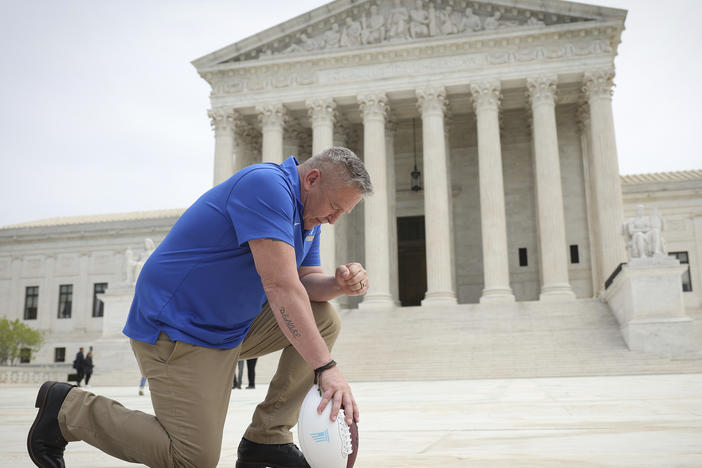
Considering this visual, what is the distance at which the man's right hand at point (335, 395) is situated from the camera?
3.24 metres

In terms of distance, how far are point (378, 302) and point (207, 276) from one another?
30333 millimetres

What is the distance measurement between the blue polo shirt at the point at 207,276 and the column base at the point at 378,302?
98.0 ft

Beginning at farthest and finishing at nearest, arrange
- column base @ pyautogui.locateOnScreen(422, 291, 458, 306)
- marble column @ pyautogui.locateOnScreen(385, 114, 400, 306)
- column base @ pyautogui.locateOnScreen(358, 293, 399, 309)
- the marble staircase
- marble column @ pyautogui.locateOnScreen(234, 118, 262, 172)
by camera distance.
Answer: marble column @ pyautogui.locateOnScreen(234, 118, 262, 172) < marble column @ pyautogui.locateOnScreen(385, 114, 400, 306) < column base @ pyautogui.locateOnScreen(358, 293, 399, 309) < column base @ pyautogui.locateOnScreen(422, 291, 458, 306) < the marble staircase

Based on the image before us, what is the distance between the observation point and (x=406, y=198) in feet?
137

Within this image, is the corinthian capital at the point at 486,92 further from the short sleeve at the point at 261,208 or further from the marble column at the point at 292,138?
the short sleeve at the point at 261,208

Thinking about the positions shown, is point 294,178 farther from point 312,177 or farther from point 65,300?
point 65,300

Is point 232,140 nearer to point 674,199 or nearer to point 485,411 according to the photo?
point 674,199

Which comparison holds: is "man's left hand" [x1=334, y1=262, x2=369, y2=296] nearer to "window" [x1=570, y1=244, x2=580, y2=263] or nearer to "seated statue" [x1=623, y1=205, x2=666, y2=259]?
"seated statue" [x1=623, y1=205, x2=666, y2=259]

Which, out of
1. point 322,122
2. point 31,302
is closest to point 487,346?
point 322,122

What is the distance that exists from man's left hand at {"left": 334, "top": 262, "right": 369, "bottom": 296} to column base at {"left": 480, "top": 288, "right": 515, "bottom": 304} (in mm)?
29087

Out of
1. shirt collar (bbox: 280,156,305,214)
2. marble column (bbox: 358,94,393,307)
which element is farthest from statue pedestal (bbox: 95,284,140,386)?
shirt collar (bbox: 280,156,305,214)

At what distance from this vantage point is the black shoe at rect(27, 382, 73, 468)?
11.8 ft

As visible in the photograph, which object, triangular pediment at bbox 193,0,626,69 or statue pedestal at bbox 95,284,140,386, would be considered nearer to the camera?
statue pedestal at bbox 95,284,140,386

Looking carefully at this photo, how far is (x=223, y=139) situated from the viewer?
3831 centimetres
